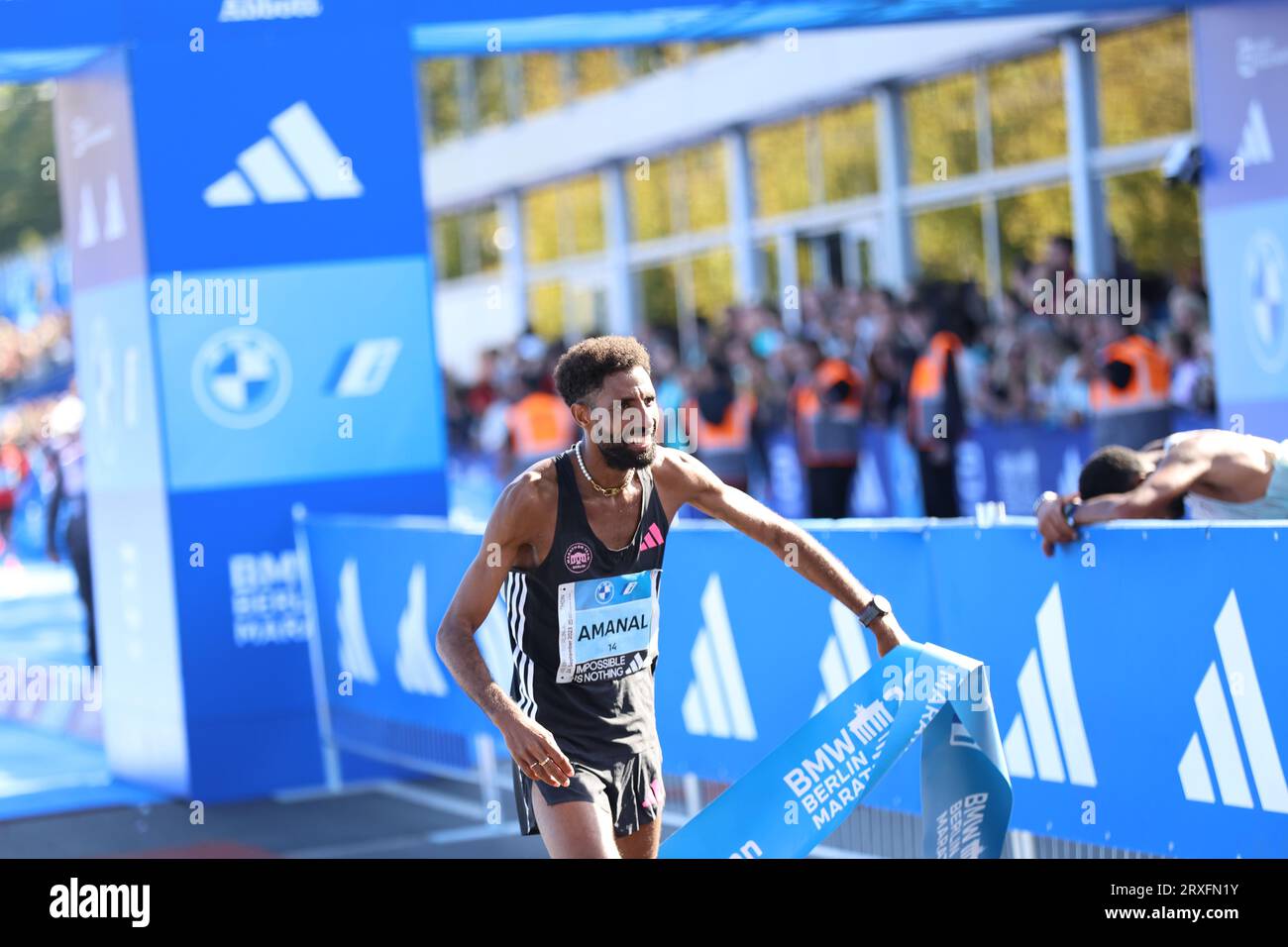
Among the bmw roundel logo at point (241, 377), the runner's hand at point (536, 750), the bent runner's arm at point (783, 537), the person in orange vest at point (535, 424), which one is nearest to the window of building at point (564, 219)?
the person in orange vest at point (535, 424)

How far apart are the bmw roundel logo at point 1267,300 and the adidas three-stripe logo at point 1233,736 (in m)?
6.42

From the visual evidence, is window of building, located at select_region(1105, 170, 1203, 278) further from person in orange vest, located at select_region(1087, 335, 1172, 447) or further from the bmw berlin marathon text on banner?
the bmw berlin marathon text on banner

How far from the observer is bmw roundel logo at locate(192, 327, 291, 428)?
33.7ft

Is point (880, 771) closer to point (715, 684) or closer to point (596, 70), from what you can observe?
point (715, 684)

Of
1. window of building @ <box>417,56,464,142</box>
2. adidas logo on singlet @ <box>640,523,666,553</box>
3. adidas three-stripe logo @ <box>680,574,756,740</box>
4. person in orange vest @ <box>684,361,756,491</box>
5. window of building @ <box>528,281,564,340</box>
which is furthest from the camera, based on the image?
window of building @ <box>417,56,464,142</box>

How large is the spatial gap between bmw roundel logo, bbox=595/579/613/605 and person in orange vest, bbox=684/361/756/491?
11087mm

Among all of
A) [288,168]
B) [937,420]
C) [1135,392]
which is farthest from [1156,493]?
[937,420]

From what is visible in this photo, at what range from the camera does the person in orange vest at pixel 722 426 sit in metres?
16.3

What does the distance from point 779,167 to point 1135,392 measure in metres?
12.5

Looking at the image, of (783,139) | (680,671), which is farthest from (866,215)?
(680,671)

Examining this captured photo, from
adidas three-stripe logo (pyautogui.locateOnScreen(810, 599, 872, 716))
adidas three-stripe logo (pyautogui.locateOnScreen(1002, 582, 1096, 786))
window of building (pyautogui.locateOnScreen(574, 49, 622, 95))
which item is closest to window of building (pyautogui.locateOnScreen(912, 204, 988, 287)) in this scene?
window of building (pyautogui.locateOnScreen(574, 49, 622, 95))

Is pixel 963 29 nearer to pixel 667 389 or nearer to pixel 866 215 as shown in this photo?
pixel 866 215

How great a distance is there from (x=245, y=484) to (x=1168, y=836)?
240 inches
